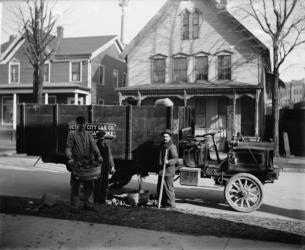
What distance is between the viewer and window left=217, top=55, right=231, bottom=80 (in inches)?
973

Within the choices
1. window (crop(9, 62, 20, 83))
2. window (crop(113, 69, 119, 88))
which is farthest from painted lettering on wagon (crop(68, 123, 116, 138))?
window (crop(9, 62, 20, 83))

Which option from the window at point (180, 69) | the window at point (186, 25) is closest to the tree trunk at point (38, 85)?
the window at point (180, 69)

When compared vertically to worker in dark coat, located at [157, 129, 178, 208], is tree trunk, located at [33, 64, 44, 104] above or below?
above

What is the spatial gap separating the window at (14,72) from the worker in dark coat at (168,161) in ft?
95.1

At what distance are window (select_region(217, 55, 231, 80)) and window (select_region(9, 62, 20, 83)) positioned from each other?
59.5 ft

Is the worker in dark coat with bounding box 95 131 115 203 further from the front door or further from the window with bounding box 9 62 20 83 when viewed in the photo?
the window with bounding box 9 62 20 83

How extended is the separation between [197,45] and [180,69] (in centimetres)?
189

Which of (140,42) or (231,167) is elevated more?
(140,42)

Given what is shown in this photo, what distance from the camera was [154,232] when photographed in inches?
216

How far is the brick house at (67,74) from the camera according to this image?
3114cm

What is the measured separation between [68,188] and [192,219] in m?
4.65

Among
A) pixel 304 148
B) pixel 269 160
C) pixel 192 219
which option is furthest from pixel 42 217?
pixel 304 148

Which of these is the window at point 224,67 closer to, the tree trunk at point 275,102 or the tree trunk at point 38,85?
the tree trunk at point 275,102

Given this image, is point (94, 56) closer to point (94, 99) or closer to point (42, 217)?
point (94, 99)
